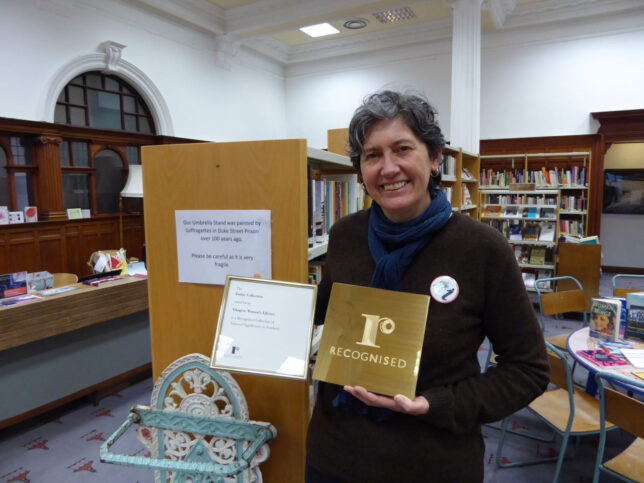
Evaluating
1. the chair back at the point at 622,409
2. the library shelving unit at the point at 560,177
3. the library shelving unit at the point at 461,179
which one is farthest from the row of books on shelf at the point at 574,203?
the chair back at the point at 622,409

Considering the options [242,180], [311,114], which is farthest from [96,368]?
[311,114]

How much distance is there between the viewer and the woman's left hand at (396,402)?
87cm

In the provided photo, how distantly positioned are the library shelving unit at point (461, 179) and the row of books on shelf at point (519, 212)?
0.25m

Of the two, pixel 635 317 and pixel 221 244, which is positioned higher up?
pixel 221 244

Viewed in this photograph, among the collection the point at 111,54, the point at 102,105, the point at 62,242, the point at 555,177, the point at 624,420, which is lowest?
the point at 624,420

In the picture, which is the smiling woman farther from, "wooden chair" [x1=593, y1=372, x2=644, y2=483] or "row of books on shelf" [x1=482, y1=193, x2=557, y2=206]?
"row of books on shelf" [x1=482, y1=193, x2=557, y2=206]

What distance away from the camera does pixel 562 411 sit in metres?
2.25

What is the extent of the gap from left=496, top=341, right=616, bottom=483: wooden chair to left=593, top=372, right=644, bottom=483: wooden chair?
172 millimetres

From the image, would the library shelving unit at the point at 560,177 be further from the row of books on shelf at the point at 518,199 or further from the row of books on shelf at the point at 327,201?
the row of books on shelf at the point at 327,201

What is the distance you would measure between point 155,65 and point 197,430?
22.0ft

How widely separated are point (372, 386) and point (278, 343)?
30cm

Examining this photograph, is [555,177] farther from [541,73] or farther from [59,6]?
[59,6]

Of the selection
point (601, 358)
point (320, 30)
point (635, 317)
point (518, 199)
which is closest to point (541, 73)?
point (518, 199)

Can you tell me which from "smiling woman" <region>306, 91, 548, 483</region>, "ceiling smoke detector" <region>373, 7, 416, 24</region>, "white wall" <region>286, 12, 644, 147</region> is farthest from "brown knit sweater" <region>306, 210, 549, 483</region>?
"white wall" <region>286, 12, 644, 147</region>
